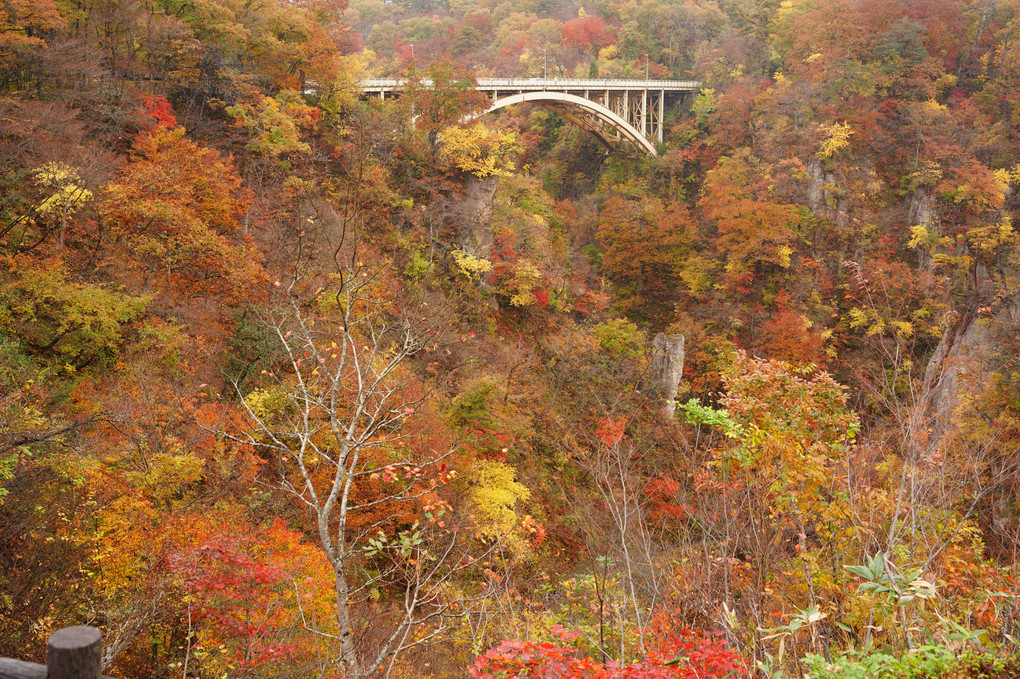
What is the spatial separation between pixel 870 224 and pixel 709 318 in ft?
23.6

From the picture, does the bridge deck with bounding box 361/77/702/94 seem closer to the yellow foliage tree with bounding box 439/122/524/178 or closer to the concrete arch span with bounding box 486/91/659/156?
the concrete arch span with bounding box 486/91/659/156

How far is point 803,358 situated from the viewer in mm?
19359

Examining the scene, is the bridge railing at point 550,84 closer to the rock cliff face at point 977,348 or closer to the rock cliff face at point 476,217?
the rock cliff face at point 476,217

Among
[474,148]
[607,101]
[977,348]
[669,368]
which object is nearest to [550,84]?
[607,101]

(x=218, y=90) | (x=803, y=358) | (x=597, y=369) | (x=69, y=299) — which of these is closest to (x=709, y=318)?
(x=803, y=358)

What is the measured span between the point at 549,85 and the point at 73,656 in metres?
27.5

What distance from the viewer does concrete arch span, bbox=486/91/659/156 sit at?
2576cm

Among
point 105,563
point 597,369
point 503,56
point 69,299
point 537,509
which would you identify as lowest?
point 537,509

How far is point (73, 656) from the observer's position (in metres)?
1.72

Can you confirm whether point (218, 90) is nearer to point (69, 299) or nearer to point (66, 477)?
point (69, 299)

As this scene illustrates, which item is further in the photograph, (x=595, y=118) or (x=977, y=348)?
(x=595, y=118)

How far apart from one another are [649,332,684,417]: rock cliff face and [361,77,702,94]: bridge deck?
12.3 m

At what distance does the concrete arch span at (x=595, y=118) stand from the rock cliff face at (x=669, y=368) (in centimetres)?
1231

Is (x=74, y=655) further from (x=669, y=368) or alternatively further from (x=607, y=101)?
(x=607, y=101)
